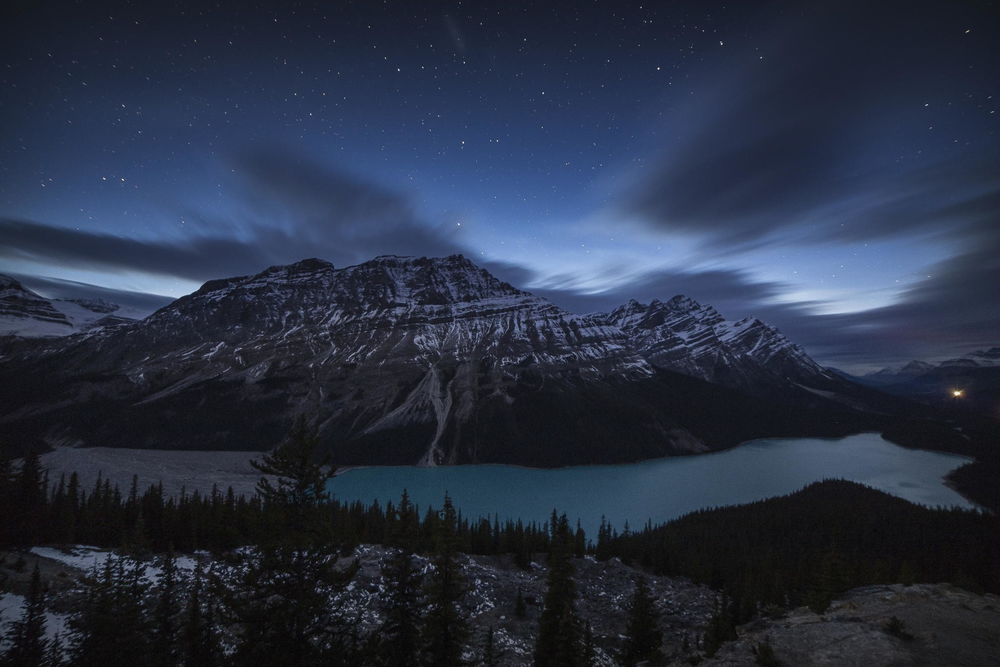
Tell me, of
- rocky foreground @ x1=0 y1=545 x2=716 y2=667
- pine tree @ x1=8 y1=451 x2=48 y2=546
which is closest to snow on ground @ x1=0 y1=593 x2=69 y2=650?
rocky foreground @ x1=0 y1=545 x2=716 y2=667

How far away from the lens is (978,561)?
108750 millimetres

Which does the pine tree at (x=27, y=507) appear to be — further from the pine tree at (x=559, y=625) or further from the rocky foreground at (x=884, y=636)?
the rocky foreground at (x=884, y=636)

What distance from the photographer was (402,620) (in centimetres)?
2433

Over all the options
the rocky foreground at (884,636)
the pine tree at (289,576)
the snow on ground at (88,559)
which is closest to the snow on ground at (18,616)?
the snow on ground at (88,559)

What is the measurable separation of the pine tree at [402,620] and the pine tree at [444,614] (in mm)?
774

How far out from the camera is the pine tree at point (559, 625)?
30.1 metres

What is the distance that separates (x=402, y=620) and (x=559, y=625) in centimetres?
1393

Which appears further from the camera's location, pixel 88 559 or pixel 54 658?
pixel 88 559

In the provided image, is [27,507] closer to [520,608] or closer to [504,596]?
[504,596]

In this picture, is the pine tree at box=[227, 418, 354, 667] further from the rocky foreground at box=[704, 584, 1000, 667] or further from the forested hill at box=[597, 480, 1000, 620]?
the forested hill at box=[597, 480, 1000, 620]

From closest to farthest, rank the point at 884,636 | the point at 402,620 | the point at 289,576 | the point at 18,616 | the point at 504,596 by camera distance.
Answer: the point at 289,576 < the point at 884,636 < the point at 402,620 < the point at 18,616 < the point at 504,596

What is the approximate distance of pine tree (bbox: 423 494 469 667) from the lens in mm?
24781

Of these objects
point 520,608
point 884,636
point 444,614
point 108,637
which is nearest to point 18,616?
point 108,637

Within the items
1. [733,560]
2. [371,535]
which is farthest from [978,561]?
[371,535]
